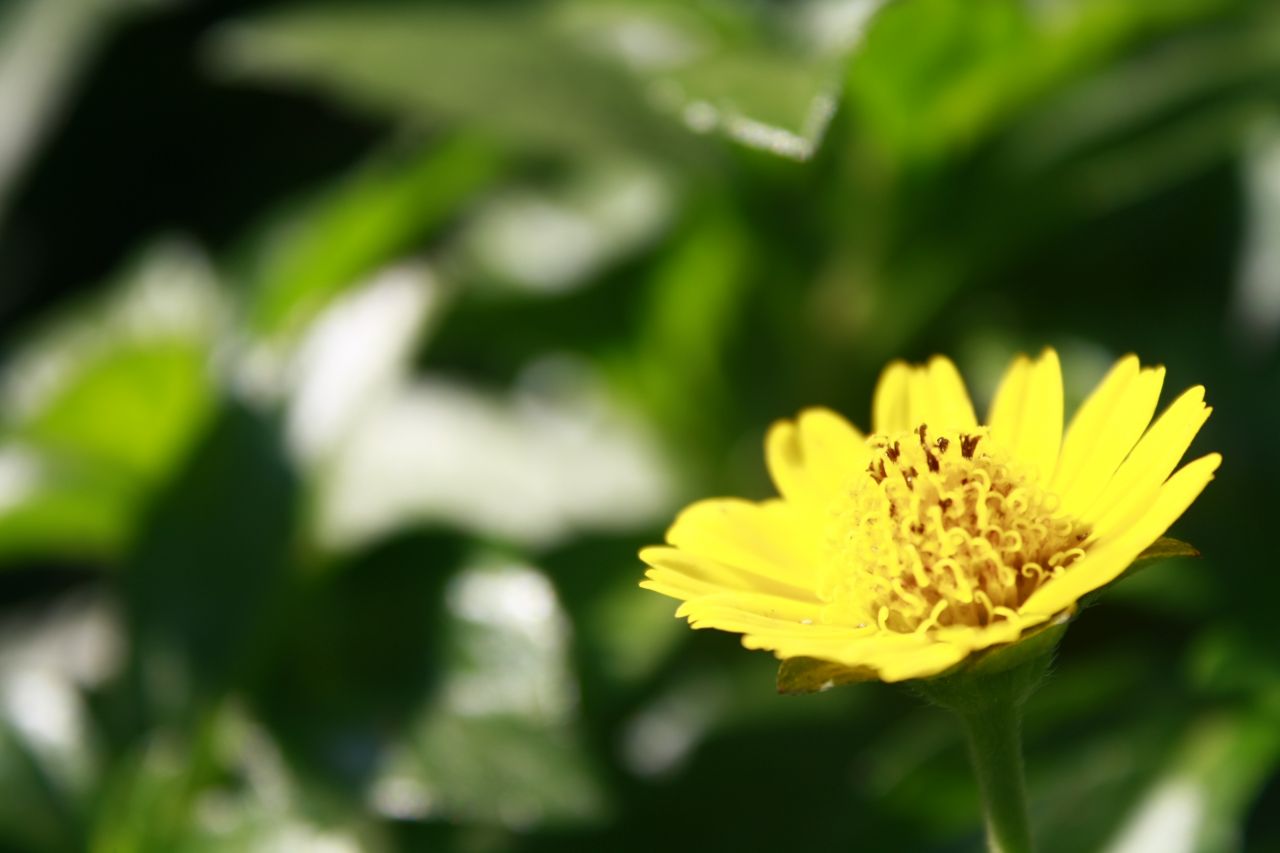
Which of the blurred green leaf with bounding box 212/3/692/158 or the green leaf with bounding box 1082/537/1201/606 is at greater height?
the blurred green leaf with bounding box 212/3/692/158

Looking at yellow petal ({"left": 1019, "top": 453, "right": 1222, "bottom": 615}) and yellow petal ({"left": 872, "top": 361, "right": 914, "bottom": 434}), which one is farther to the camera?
yellow petal ({"left": 872, "top": 361, "right": 914, "bottom": 434})

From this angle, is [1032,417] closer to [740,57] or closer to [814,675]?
[814,675]

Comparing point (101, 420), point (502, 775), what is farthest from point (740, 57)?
point (101, 420)

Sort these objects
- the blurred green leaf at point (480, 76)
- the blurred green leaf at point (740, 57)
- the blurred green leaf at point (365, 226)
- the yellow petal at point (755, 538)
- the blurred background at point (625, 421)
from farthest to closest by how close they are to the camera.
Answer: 1. the blurred green leaf at point (365, 226)
2. the blurred green leaf at point (480, 76)
3. the blurred background at point (625, 421)
4. the blurred green leaf at point (740, 57)
5. the yellow petal at point (755, 538)

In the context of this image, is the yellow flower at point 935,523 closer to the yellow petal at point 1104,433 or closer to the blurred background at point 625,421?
the yellow petal at point 1104,433

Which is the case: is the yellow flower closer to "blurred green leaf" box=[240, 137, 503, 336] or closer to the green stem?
the green stem

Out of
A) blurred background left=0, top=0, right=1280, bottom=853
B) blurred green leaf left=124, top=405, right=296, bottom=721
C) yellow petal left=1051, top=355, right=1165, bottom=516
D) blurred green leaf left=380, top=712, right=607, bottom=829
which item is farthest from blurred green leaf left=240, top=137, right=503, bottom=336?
yellow petal left=1051, top=355, right=1165, bottom=516

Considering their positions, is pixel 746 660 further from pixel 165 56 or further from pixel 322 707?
pixel 165 56

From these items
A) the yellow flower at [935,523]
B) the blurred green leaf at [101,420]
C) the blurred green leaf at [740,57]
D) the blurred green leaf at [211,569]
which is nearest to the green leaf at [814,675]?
the yellow flower at [935,523]
